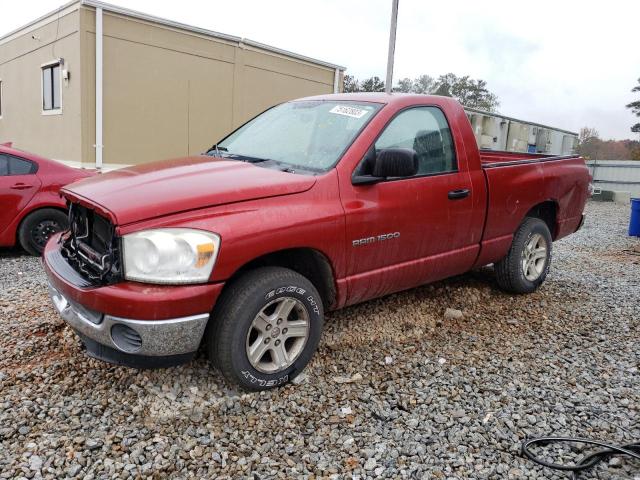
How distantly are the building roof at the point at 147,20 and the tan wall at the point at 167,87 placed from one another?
0.13 metres

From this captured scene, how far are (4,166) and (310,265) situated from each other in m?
4.96

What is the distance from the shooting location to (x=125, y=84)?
12.8 m

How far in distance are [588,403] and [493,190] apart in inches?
73.5

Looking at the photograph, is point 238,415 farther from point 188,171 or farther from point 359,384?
point 188,171

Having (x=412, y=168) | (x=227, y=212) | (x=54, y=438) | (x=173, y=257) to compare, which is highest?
(x=412, y=168)

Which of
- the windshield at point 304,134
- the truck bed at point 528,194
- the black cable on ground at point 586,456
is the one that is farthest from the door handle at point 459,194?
the black cable on ground at point 586,456

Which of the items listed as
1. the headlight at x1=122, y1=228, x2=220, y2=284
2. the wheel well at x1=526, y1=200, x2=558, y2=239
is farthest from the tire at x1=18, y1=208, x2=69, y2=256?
the wheel well at x1=526, y1=200, x2=558, y2=239

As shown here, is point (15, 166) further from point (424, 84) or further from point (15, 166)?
point (424, 84)

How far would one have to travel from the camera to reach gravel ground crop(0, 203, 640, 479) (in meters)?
2.58

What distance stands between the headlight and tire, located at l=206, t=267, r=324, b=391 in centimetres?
33

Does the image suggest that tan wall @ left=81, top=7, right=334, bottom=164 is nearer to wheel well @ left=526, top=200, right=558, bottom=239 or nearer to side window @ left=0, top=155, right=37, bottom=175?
side window @ left=0, top=155, right=37, bottom=175

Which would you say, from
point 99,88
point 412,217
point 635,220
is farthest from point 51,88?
point 635,220

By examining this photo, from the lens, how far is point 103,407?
2.97m

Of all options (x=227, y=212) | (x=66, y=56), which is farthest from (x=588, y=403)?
(x=66, y=56)
